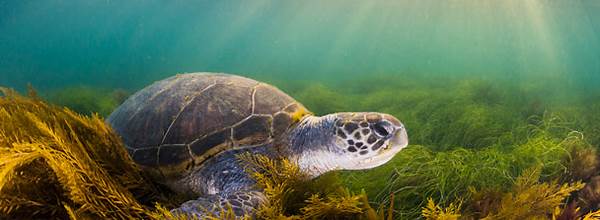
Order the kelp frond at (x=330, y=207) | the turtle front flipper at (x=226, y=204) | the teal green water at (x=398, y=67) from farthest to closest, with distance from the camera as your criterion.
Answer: the teal green water at (x=398, y=67) → the turtle front flipper at (x=226, y=204) → the kelp frond at (x=330, y=207)

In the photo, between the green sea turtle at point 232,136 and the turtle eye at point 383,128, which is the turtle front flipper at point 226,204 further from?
the turtle eye at point 383,128

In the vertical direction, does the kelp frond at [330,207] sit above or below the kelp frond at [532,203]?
above

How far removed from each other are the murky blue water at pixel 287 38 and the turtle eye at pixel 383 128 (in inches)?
690

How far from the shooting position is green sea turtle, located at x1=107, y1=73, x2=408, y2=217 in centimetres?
193

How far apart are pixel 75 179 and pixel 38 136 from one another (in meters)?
0.37

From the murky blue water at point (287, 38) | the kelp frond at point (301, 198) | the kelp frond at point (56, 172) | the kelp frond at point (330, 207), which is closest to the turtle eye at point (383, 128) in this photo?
the kelp frond at point (301, 198)

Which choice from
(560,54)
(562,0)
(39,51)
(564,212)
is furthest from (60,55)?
(560,54)

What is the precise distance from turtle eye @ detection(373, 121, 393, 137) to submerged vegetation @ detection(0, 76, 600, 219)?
368mm

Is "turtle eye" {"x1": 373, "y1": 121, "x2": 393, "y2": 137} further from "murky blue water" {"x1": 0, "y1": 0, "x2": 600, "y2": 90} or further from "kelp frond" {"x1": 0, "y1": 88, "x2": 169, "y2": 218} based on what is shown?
"murky blue water" {"x1": 0, "y1": 0, "x2": 600, "y2": 90}

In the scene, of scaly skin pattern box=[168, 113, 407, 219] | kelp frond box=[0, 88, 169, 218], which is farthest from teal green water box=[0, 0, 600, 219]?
kelp frond box=[0, 88, 169, 218]

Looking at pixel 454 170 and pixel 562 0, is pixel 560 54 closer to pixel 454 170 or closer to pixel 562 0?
pixel 562 0

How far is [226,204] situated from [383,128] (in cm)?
91

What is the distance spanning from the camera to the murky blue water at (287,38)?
29.5 m

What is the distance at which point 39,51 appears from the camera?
2506 inches
